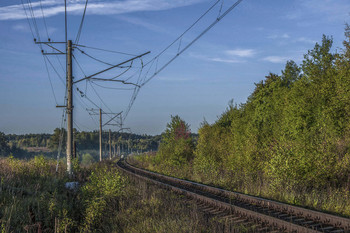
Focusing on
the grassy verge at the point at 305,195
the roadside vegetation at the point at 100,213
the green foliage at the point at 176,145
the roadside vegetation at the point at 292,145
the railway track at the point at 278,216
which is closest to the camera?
the roadside vegetation at the point at 100,213

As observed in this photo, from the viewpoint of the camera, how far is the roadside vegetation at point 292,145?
13.7 metres

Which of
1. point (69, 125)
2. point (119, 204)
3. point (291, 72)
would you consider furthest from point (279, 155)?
point (291, 72)

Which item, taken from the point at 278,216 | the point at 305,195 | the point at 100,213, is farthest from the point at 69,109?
the point at 278,216

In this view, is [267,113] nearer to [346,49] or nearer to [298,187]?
[346,49]

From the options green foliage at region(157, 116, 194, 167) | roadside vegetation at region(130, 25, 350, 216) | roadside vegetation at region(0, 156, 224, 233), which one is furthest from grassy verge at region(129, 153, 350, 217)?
green foliage at region(157, 116, 194, 167)

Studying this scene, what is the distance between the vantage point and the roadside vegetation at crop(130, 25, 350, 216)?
45.0 ft

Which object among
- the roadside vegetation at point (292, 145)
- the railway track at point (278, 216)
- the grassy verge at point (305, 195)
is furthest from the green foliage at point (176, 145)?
the railway track at point (278, 216)

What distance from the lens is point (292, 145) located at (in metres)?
15.1

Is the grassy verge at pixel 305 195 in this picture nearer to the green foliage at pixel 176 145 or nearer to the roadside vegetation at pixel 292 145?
the roadside vegetation at pixel 292 145

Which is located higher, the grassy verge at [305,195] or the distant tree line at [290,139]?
the distant tree line at [290,139]

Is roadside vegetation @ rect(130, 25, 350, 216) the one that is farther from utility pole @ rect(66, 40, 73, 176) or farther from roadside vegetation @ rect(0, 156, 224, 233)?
utility pole @ rect(66, 40, 73, 176)

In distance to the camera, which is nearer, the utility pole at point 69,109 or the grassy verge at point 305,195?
the grassy verge at point 305,195

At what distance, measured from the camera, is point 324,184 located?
1392cm

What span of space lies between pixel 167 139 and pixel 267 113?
16.0m
